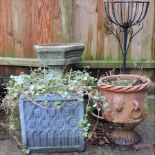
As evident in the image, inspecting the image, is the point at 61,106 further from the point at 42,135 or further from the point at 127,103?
the point at 127,103

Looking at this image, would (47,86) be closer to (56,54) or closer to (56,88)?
(56,88)

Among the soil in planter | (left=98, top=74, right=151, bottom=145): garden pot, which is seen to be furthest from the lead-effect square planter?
the soil in planter

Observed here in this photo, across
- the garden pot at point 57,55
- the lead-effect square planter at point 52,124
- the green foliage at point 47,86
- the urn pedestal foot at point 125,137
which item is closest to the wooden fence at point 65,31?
the garden pot at point 57,55

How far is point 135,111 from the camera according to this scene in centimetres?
300

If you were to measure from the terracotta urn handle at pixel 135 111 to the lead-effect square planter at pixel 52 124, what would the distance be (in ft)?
1.45

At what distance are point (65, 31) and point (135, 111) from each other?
4.39 ft

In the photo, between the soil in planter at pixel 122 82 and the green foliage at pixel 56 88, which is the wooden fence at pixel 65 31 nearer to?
the soil in planter at pixel 122 82

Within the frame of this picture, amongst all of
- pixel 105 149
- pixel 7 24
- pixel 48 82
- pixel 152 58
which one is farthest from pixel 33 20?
pixel 105 149

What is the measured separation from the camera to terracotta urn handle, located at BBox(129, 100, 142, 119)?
297cm

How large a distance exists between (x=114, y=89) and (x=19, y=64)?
4.73ft

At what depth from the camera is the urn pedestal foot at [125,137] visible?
317 cm

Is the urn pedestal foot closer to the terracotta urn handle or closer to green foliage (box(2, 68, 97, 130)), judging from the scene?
the terracotta urn handle

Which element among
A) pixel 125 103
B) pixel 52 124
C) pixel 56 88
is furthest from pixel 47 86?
pixel 125 103

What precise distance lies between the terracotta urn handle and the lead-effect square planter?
0.44 metres
